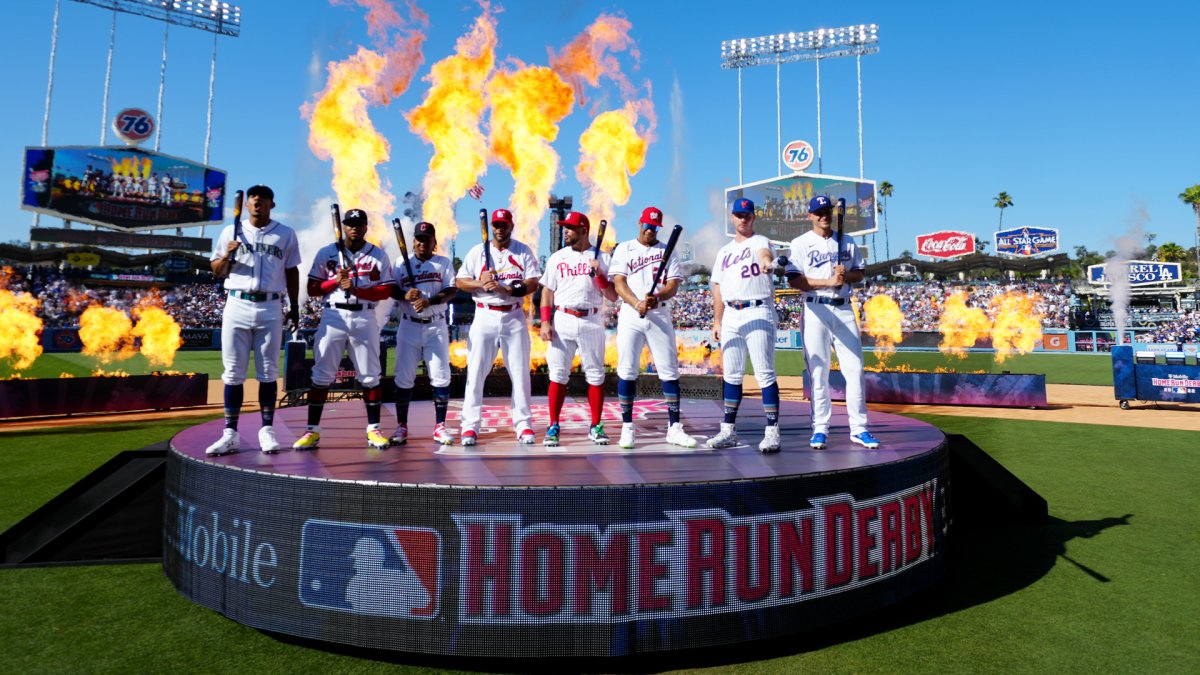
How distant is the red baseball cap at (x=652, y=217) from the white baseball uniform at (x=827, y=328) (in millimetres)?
1222

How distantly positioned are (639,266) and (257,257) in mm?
3184

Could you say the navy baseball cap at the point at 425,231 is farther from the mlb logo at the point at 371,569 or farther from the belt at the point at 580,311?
the mlb logo at the point at 371,569

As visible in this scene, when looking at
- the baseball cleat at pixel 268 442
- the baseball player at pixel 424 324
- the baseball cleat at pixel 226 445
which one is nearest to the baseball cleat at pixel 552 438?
the baseball player at pixel 424 324

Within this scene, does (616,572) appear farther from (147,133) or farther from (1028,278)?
(1028,278)

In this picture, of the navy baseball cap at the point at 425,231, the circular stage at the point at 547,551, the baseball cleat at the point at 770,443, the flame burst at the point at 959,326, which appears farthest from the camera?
the flame burst at the point at 959,326

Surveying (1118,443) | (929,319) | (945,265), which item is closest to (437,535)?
(1118,443)

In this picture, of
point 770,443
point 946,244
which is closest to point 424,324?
point 770,443

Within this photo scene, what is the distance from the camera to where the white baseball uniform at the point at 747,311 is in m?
5.57

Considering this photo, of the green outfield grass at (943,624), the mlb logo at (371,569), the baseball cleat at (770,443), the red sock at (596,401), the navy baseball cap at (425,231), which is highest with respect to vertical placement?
the navy baseball cap at (425,231)

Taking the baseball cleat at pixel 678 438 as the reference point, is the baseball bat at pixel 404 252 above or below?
above

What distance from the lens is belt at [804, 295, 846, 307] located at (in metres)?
5.73

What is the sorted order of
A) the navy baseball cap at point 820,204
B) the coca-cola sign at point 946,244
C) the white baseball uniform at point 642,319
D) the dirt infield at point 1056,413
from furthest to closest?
the coca-cola sign at point 946,244 < the dirt infield at point 1056,413 < the white baseball uniform at point 642,319 < the navy baseball cap at point 820,204

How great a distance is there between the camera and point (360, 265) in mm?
5797

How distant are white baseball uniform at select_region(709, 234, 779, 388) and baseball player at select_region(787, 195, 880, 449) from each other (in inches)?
10.8
